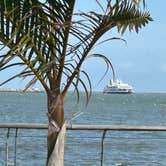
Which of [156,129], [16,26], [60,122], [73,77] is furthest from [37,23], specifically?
[156,129]

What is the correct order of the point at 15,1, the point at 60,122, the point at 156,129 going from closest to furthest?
the point at 15,1, the point at 60,122, the point at 156,129

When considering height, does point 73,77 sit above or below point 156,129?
above

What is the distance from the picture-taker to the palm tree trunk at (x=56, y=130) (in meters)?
4.52

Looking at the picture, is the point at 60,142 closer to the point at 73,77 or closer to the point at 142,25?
the point at 73,77

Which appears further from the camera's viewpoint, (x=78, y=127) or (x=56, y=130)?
→ (x=78, y=127)

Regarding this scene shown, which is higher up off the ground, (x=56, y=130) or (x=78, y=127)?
(x=56, y=130)

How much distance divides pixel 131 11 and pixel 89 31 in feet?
1.11

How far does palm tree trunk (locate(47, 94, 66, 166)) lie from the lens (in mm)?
4520

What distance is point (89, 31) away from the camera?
444 cm

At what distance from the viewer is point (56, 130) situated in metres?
4.54

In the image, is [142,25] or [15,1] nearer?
[15,1]

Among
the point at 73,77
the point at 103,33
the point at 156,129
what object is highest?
the point at 103,33

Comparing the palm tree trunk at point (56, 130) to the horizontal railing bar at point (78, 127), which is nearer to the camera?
the palm tree trunk at point (56, 130)

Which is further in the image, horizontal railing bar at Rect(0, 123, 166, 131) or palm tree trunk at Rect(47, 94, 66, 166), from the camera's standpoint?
horizontal railing bar at Rect(0, 123, 166, 131)
